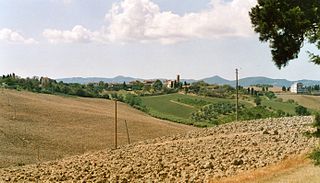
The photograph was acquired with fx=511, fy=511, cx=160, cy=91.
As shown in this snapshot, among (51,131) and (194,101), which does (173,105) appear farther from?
(51,131)

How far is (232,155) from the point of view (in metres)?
26.0

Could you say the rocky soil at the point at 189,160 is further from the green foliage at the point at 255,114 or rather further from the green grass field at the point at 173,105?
the green grass field at the point at 173,105

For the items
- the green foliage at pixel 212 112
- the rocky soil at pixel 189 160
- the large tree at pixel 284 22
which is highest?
the large tree at pixel 284 22

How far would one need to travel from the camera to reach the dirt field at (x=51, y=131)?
48594mm

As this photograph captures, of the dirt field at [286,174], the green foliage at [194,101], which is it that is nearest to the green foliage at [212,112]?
the green foliage at [194,101]

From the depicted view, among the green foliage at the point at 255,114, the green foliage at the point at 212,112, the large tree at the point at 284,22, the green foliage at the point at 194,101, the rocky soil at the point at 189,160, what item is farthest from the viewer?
the green foliage at the point at 194,101

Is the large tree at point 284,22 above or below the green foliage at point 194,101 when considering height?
above

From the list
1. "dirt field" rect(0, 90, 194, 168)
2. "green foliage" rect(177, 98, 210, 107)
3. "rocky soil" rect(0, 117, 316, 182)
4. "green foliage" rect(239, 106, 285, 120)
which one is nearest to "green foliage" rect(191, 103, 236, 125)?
"green foliage" rect(177, 98, 210, 107)

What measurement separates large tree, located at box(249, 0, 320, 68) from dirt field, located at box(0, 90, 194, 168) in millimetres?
21996

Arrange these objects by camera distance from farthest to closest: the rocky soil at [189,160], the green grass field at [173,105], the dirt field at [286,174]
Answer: the green grass field at [173,105]
the rocky soil at [189,160]
the dirt field at [286,174]

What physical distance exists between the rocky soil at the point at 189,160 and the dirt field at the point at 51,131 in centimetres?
1206

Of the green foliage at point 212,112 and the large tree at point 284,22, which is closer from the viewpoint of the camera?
the large tree at point 284,22

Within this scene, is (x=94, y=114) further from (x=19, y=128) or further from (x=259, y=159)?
(x=259, y=159)

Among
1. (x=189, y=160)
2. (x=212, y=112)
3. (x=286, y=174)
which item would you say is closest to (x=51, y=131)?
(x=189, y=160)
